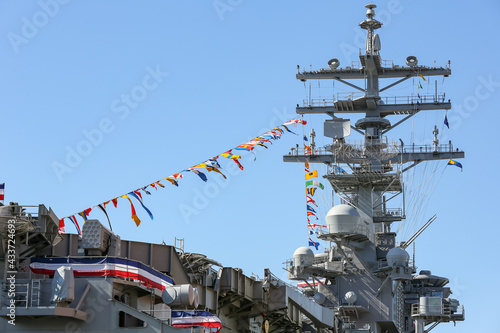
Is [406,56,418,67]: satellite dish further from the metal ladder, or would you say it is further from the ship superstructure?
the metal ladder

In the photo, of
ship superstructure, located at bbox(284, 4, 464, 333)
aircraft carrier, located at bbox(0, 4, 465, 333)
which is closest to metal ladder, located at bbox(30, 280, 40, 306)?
aircraft carrier, located at bbox(0, 4, 465, 333)

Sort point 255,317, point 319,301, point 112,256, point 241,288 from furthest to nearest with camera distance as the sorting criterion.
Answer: point 319,301 < point 255,317 < point 241,288 < point 112,256

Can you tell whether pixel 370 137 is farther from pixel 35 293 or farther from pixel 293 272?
pixel 35 293

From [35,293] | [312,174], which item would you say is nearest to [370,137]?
[312,174]

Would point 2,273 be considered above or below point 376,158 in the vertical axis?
below

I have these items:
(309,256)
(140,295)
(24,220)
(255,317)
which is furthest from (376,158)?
(24,220)

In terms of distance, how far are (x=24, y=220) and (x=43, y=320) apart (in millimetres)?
2674

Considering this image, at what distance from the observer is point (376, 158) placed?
47500mm

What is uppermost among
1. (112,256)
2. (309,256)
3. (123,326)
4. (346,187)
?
(346,187)

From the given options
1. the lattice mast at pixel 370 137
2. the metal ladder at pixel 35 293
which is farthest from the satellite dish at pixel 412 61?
the metal ladder at pixel 35 293

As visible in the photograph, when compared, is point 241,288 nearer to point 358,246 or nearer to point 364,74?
point 358,246

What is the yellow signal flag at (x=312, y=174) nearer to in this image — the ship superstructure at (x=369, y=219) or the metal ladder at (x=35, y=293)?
the ship superstructure at (x=369, y=219)

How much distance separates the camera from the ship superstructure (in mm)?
43844

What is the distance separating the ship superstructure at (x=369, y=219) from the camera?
43844 millimetres
